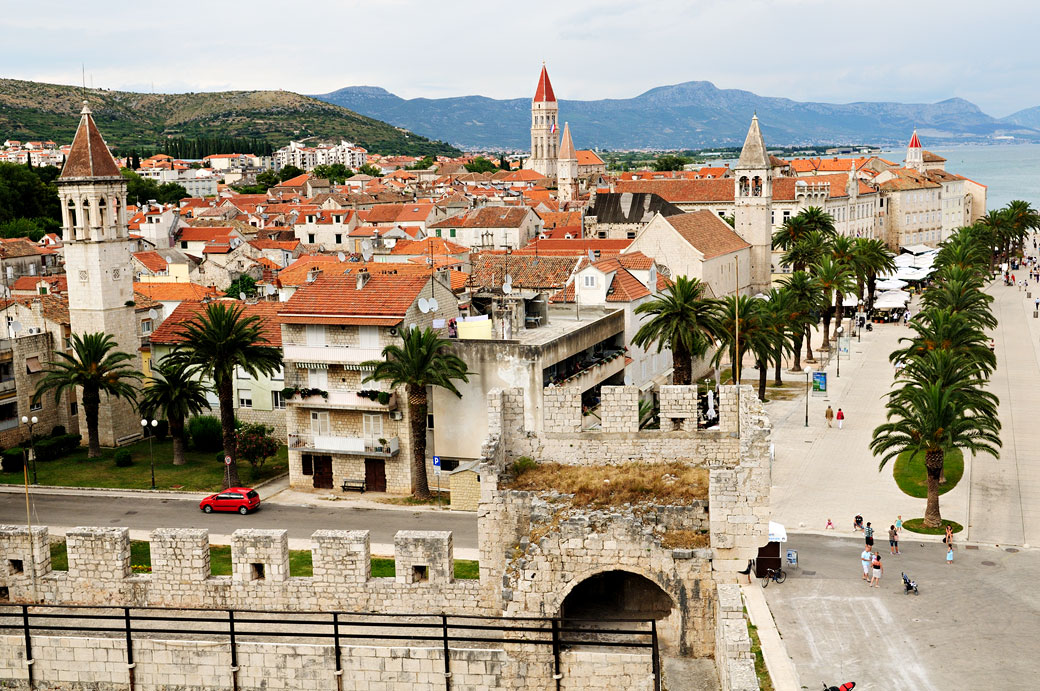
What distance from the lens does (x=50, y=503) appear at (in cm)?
4216

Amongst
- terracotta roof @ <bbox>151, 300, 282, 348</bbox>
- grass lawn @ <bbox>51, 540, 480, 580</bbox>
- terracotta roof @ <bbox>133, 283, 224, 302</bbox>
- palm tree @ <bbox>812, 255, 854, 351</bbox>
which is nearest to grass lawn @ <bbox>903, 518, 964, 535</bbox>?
grass lawn @ <bbox>51, 540, 480, 580</bbox>

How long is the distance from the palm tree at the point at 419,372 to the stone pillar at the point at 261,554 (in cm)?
2127

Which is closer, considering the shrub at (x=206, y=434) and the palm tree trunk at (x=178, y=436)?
the palm tree trunk at (x=178, y=436)

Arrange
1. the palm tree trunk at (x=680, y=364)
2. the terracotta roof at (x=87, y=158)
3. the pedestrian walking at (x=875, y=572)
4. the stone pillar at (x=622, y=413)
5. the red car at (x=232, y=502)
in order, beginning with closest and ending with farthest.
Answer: the stone pillar at (x=622, y=413) → the pedestrian walking at (x=875, y=572) → the red car at (x=232, y=502) → the palm tree trunk at (x=680, y=364) → the terracotta roof at (x=87, y=158)

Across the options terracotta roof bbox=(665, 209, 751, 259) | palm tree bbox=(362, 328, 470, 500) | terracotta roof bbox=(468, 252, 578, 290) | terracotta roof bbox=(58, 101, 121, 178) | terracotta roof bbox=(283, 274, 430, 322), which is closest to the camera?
palm tree bbox=(362, 328, 470, 500)

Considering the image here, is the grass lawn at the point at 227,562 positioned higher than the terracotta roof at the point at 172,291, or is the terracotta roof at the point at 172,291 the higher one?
the terracotta roof at the point at 172,291

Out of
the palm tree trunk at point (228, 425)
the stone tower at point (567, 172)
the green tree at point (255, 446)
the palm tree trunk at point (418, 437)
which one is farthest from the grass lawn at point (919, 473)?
the stone tower at point (567, 172)

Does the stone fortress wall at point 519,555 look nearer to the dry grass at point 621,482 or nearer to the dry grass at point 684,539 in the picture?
the dry grass at point 684,539

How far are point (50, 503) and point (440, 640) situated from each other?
3032 centimetres

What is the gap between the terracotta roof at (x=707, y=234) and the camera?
7944cm

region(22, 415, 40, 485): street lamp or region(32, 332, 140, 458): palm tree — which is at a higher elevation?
region(32, 332, 140, 458): palm tree

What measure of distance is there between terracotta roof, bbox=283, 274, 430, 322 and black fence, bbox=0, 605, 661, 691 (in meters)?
23.8

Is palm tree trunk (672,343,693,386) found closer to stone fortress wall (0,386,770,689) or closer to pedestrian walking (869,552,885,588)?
pedestrian walking (869,552,885,588)

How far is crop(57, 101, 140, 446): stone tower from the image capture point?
166ft
